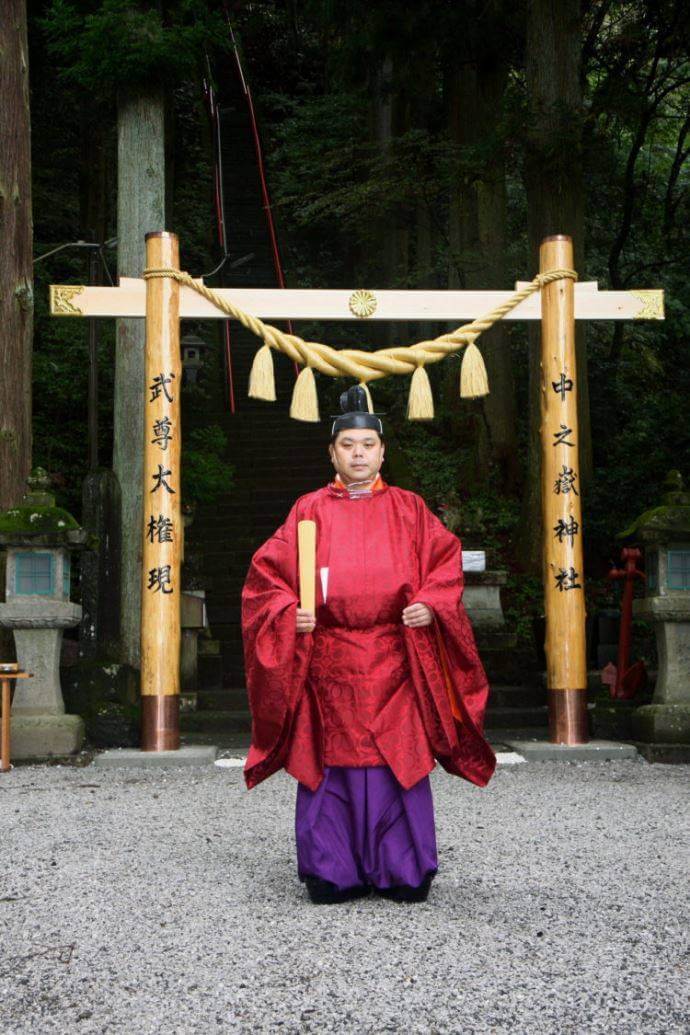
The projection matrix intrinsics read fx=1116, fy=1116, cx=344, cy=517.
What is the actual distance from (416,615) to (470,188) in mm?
11109

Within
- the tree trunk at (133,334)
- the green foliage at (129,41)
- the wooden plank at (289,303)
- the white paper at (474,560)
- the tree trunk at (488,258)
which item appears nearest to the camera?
the wooden plank at (289,303)

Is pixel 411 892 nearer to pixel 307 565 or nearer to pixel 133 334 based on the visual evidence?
pixel 307 565

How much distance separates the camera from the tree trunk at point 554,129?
9.91 m

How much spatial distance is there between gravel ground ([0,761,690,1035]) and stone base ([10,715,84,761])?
1.33 meters

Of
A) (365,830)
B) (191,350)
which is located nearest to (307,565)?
(365,830)

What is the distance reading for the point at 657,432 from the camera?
11.8m

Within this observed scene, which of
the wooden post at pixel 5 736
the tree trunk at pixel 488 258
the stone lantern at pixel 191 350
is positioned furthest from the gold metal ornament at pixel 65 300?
the tree trunk at pixel 488 258

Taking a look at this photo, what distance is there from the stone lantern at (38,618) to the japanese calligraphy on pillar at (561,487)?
10.4 ft

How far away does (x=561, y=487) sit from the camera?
24.5ft

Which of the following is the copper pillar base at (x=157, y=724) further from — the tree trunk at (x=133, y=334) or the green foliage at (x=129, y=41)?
the green foliage at (x=129, y=41)

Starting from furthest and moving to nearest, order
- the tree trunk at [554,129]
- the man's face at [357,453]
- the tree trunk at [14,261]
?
the tree trunk at [554,129] < the tree trunk at [14,261] < the man's face at [357,453]

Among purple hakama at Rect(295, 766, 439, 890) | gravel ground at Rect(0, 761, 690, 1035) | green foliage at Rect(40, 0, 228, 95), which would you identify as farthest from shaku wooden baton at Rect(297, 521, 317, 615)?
green foliage at Rect(40, 0, 228, 95)

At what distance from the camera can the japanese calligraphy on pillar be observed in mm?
7414

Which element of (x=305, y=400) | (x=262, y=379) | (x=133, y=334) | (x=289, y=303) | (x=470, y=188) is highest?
(x=470, y=188)
